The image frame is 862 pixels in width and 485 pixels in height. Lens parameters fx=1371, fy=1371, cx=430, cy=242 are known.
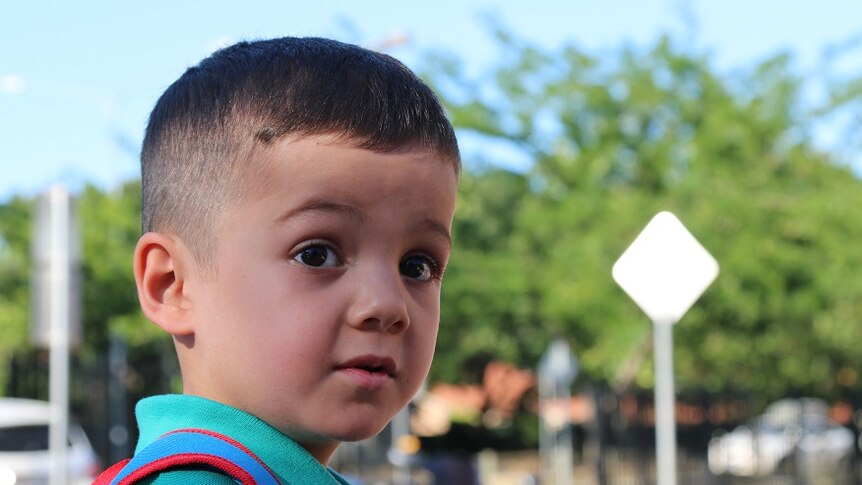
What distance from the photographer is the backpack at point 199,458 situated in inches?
50.6

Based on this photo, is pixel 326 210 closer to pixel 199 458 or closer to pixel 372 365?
pixel 372 365

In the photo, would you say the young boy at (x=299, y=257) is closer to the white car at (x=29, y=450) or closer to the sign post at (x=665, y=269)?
the sign post at (x=665, y=269)

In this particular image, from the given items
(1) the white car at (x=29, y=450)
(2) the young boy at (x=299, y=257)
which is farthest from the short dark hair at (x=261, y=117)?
(1) the white car at (x=29, y=450)

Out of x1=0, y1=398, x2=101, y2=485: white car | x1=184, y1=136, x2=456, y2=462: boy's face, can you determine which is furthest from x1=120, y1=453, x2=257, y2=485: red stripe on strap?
x1=0, y1=398, x2=101, y2=485: white car

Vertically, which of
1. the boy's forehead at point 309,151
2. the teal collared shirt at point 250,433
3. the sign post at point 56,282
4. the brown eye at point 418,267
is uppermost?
the sign post at point 56,282

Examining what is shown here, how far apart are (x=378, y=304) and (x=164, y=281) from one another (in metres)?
0.29

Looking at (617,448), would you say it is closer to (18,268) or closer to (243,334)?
(18,268)

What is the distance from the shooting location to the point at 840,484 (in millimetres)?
20766

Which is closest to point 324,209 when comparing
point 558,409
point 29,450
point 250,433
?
point 250,433

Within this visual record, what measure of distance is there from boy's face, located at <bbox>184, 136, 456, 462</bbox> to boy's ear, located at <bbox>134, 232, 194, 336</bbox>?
0.06 m

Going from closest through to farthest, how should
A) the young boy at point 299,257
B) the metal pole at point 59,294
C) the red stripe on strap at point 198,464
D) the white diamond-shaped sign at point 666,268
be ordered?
the red stripe on strap at point 198,464 → the young boy at point 299,257 → the white diamond-shaped sign at point 666,268 → the metal pole at point 59,294

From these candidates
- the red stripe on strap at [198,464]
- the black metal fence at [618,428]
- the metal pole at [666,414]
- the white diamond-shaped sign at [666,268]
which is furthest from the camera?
the black metal fence at [618,428]

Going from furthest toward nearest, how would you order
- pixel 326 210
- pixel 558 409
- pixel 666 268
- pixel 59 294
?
pixel 558 409
pixel 59 294
pixel 666 268
pixel 326 210

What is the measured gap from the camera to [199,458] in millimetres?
1283
